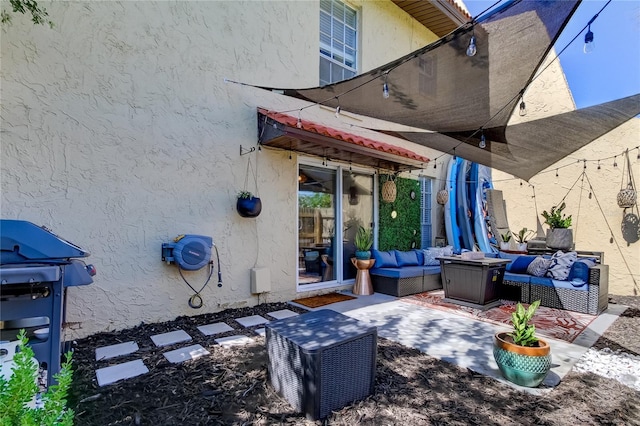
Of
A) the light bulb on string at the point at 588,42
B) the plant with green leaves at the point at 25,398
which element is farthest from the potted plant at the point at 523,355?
the plant with green leaves at the point at 25,398

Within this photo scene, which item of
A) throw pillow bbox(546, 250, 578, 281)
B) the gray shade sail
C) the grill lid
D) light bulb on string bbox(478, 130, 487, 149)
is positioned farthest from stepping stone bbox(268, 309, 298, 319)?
throw pillow bbox(546, 250, 578, 281)

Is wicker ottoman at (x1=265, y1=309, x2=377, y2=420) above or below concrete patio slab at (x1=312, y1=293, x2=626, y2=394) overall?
above

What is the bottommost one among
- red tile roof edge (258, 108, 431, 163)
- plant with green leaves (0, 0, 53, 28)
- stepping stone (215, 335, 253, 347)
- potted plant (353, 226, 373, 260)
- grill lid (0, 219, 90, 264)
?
stepping stone (215, 335, 253, 347)

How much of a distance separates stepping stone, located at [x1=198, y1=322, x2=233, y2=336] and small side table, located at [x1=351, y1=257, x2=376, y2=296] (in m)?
3.31

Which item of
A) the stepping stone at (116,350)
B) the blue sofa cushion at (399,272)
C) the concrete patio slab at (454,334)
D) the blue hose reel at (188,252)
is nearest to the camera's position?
the concrete patio slab at (454,334)

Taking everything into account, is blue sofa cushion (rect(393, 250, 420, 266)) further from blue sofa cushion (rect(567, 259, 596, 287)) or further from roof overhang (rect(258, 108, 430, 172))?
blue sofa cushion (rect(567, 259, 596, 287))

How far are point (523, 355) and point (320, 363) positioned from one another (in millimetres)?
2053

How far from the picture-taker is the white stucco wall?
4027 millimetres

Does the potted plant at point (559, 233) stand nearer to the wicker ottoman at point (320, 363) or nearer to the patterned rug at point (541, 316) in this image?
the patterned rug at point (541, 316)

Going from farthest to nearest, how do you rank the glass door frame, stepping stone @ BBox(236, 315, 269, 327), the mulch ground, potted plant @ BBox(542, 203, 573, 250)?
potted plant @ BBox(542, 203, 573, 250) < the glass door frame < stepping stone @ BBox(236, 315, 269, 327) < the mulch ground

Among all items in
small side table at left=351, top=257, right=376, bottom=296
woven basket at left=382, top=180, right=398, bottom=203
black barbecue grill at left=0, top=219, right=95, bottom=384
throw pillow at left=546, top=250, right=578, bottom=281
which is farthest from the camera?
woven basket at left=382, top=180, right=398, bottom=203

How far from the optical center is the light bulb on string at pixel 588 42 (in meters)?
2.93

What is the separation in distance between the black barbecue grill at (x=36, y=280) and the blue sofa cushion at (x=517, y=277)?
7326 millimetres

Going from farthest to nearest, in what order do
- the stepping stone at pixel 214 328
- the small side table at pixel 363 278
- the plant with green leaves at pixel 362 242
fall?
the plant with green leaves at pixel 362 242 → the small side table at pixel 363 278 → the stepping stone at pixel 214 328
